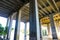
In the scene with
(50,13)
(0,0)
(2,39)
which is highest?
(0,0)

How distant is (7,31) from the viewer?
7.22 m

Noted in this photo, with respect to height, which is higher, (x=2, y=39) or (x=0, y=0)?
(x=0, y=0)

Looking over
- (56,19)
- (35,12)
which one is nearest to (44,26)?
(56,19)

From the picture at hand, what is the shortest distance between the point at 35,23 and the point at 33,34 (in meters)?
0.56

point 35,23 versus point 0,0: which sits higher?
point 0,0

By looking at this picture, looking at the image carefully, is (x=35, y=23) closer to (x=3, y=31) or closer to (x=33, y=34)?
(x=33, y=34)

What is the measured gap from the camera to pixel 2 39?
258 inches

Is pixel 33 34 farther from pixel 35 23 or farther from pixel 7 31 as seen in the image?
pixel 7 31

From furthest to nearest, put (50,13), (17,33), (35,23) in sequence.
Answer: (50,13) < (17,33) < (35,23)

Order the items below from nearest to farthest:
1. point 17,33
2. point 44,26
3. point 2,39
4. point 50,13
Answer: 1. point 17,33
2. point 2,39
3. point 50,13
4. point 44,26

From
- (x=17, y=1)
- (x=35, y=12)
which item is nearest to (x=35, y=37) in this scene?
(x=35, y=12)

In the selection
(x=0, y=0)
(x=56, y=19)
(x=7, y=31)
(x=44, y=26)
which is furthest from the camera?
(x=44, y=26)

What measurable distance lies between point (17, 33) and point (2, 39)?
84.6 inches

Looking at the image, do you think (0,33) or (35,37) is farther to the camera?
(0,33)
